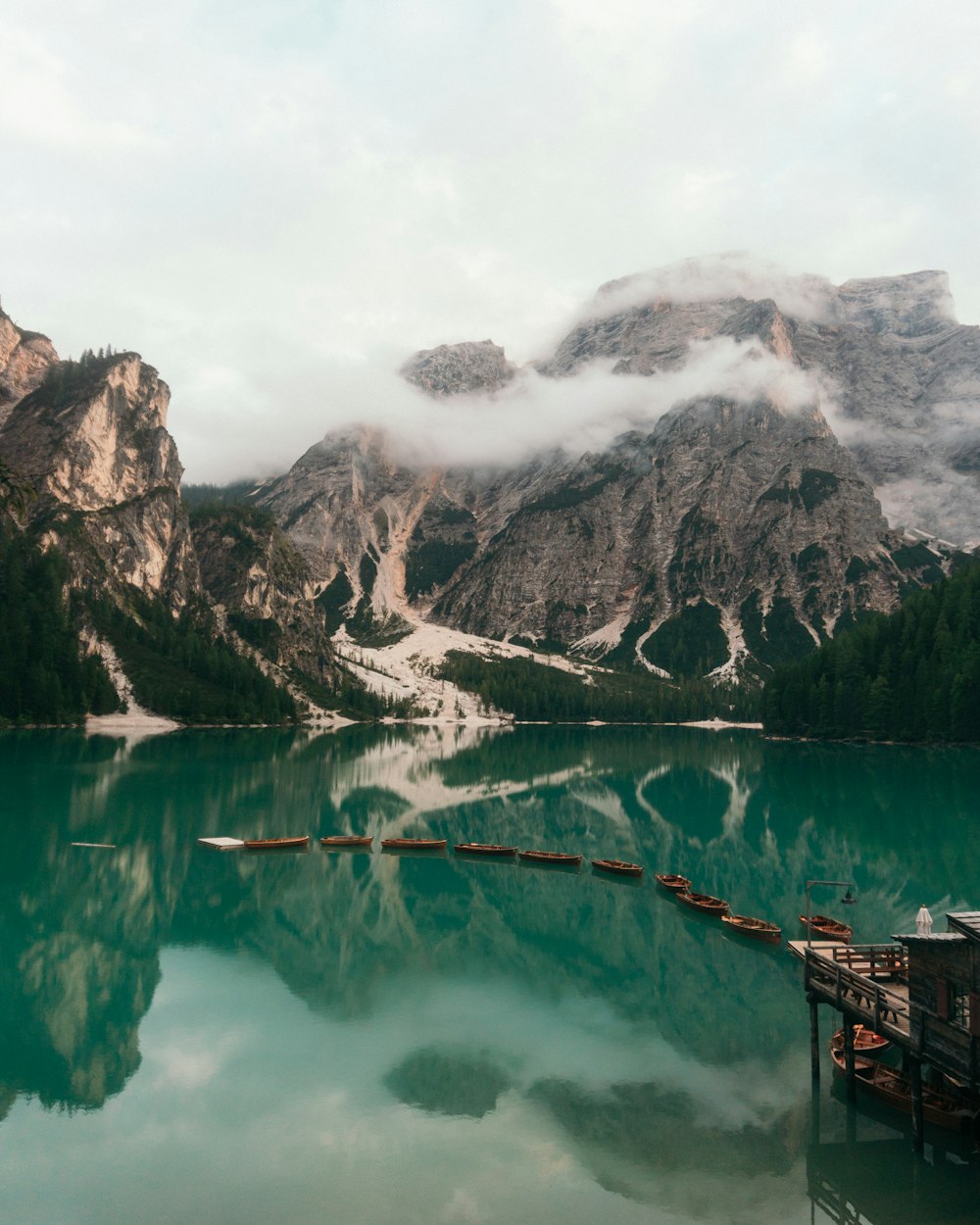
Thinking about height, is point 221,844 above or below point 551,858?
below

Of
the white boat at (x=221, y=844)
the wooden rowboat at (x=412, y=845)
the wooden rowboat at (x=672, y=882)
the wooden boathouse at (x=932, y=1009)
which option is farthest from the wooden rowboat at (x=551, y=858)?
the wooden boathouse at (x=932, y=1009)

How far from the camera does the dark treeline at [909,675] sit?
498ft

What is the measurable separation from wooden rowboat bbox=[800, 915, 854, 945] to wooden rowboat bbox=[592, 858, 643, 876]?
16.3 meters

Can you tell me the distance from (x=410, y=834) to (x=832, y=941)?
42918 millimetres

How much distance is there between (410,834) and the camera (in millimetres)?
79625

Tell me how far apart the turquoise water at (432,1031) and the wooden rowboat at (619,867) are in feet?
7.84

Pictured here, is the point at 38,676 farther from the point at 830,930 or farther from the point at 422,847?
the point at 830,930

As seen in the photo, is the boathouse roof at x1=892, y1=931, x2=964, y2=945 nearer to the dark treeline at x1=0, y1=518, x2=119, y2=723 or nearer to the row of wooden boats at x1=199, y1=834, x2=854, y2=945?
the row of wooden boats at x1=199, y1=834, x2=854, y2=945

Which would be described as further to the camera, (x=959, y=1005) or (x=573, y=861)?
(x=573, y=861)

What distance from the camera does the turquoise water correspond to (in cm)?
2327

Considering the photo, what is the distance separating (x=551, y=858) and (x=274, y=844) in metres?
23.2

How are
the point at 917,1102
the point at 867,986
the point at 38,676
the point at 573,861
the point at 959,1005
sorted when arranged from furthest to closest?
1. the point at 38,676
2. the point at 573,861
3. the point at 867,986
4. the point at 917,1102
5. the point at 959,1005

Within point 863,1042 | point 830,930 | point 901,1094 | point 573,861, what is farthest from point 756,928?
point 573,861

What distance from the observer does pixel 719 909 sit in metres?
51.4
